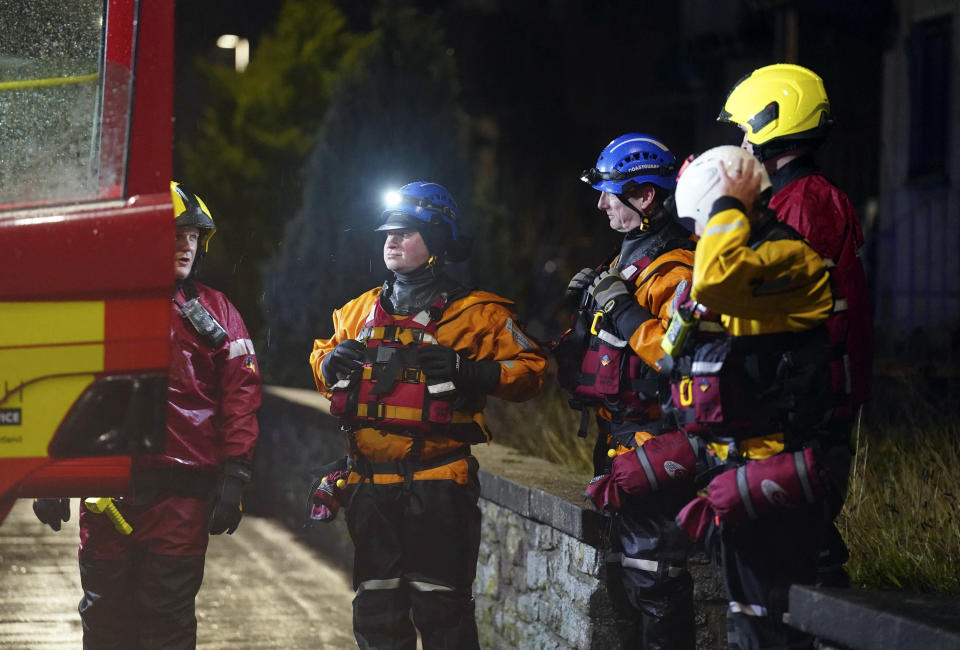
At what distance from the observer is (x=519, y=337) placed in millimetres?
5078

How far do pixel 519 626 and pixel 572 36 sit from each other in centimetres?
2349

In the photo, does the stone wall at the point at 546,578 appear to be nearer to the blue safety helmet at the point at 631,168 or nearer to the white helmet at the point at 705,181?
the blue safety helmet at the point at 631,168

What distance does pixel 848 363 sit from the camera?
3.93m

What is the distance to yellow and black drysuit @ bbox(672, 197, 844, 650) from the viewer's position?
12.1 ft

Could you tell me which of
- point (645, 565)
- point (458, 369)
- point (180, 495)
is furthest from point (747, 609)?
point (180, 495)

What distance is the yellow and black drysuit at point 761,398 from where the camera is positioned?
369 cm

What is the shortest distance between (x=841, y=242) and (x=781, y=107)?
1.54 ft

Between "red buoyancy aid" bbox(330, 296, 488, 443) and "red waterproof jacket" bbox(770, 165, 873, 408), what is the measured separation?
1.39 m

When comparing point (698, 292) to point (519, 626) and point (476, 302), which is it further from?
point (519, 626)

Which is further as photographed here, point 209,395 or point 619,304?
point 209,395

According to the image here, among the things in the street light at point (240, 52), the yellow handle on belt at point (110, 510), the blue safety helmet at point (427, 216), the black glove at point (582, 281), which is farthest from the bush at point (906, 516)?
the street light at point (240, 52)

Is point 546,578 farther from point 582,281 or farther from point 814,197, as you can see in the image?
point 814,197

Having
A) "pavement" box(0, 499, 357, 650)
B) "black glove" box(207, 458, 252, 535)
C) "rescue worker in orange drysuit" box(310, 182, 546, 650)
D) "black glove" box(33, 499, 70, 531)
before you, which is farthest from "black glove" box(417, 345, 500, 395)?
"pavement" box(0, 499, 357, 650)

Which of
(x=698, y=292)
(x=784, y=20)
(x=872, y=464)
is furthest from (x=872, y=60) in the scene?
(x=698, y=292)
